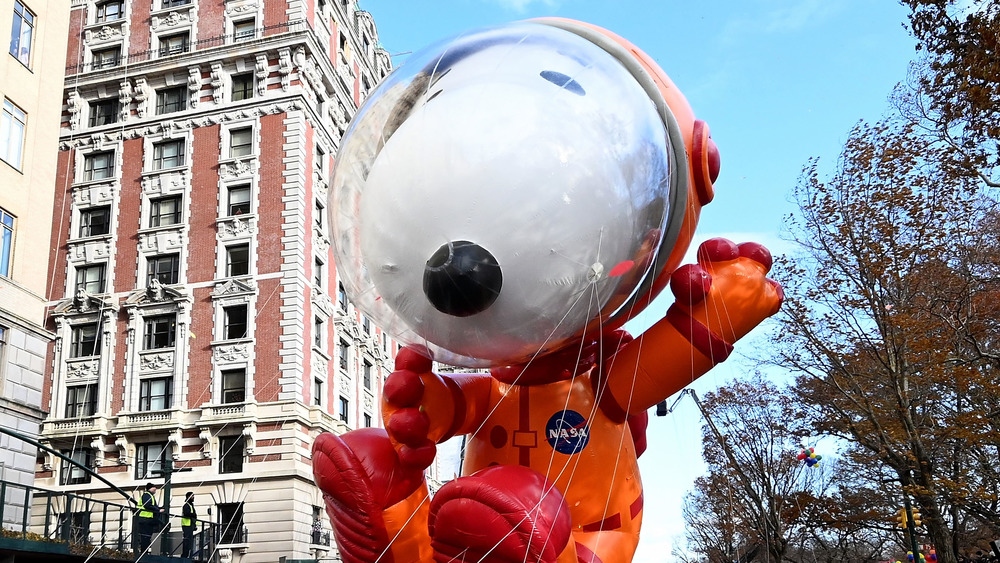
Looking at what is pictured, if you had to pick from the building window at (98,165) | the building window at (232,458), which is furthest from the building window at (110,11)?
the building window at (232,458)

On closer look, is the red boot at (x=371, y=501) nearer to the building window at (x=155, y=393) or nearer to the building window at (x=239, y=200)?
the building window at (x=155, y=393)

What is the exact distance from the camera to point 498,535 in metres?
3.33

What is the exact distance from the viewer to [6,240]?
1598cm

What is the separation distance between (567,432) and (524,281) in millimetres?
1124

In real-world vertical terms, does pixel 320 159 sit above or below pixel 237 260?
above

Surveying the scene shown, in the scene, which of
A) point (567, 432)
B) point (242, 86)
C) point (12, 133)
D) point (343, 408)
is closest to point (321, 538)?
point (343, 408)

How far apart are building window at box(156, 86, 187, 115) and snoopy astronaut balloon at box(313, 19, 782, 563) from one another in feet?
97.6

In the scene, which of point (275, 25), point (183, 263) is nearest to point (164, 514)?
point (183, 263)

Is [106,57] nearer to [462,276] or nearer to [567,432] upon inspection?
[567,432]

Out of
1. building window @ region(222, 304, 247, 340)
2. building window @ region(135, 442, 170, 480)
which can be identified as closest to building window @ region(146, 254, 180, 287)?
building window @ region(222, 304, 247, 340)

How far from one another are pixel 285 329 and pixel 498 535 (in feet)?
80.0

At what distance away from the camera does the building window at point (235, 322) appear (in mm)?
27514

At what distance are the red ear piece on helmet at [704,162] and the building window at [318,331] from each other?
81.8 feet

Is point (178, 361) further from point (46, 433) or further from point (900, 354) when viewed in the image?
point (900, 354)
